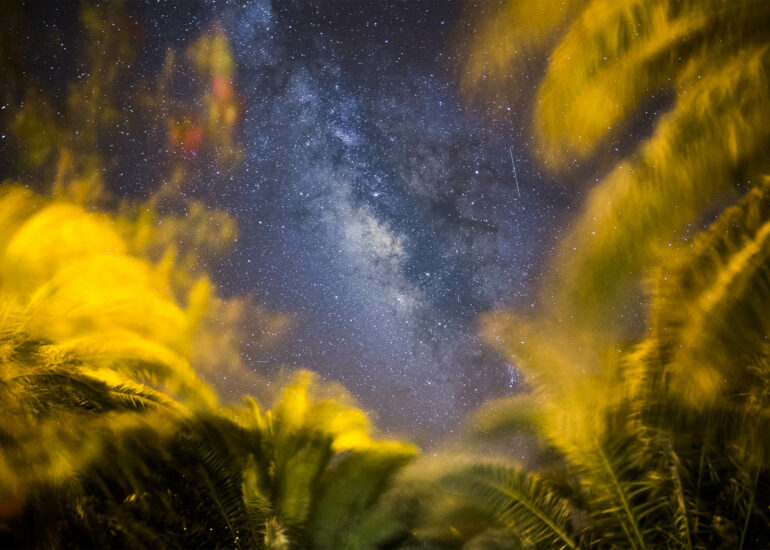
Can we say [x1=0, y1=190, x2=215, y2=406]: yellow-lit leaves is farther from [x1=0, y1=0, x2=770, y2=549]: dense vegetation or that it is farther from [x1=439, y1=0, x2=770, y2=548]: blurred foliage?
Answer: [x1=439, y1=0, x2=770, y2=548]: blurred foliage

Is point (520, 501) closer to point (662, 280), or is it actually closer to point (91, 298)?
point (662, 280)

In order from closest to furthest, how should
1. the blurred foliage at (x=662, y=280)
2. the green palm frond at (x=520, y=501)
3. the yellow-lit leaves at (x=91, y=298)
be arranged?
the blurred foliage at (x=662, y=280)
the green palm frond at (x=520, y=501)
the yellow-lit leaves at (x=91, y=298)

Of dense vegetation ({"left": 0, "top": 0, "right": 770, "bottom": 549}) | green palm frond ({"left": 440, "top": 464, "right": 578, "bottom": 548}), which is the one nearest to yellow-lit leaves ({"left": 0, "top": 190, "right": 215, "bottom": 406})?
dense vegetation ({"left": 0, "top": 0, "right": 770, "bottom": 549})

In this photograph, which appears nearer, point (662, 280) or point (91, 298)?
point (662, 280)

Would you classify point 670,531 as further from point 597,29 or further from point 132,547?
point 132,547

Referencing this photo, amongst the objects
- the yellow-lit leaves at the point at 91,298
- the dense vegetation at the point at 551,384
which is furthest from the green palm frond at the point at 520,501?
the yellow-lit leaves at the point at 91,298

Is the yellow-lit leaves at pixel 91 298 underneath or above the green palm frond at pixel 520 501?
above

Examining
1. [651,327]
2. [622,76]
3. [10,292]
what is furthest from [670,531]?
[10,292]

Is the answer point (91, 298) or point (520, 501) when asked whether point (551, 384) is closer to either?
point (520, 501)

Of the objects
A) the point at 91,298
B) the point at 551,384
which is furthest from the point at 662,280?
the point at 91,298

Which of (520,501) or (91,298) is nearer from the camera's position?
(520,501)

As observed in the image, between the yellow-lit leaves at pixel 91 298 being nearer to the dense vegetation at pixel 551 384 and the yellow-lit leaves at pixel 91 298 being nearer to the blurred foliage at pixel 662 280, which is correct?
the dense vegetation at pixel 551 384

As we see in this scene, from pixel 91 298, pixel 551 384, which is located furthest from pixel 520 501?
pixel 91 298

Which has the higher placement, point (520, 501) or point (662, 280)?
point (662, 280)
